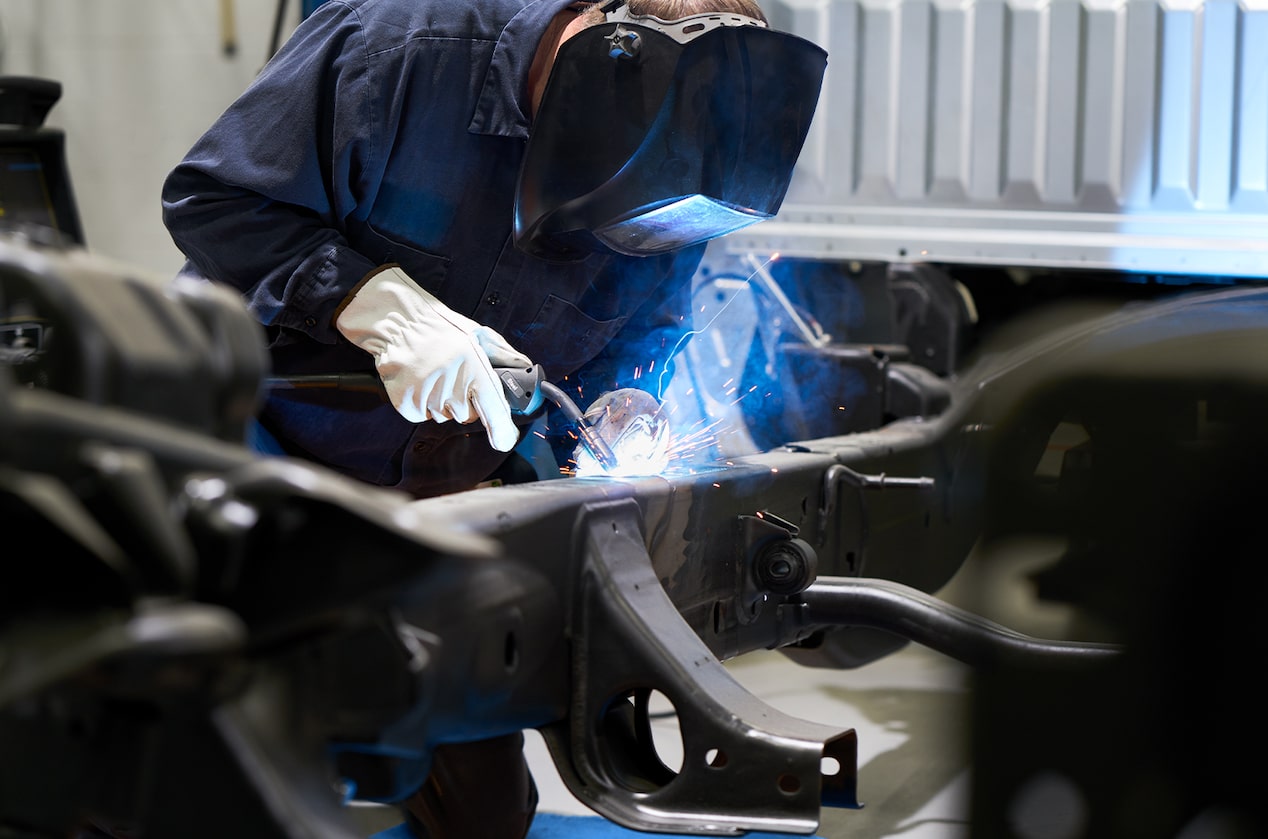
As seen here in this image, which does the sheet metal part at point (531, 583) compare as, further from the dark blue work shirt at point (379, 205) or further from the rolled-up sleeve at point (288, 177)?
the rolled-up sleeve at point (288, 177)

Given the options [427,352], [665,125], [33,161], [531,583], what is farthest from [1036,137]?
[33,161]

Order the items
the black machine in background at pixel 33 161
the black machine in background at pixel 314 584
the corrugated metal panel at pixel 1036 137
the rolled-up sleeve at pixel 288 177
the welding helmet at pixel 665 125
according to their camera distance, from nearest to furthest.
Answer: the black machine in background at pixel 314 584 → the welding helmet at pixel 665 125 → the rolled-up sleeve at pixel 288 177 → the corrugated metal panel at pixel 1036 137 → the black machine in background at pixel 33 161

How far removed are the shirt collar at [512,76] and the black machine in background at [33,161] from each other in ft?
8.79

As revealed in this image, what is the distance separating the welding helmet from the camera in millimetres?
1937

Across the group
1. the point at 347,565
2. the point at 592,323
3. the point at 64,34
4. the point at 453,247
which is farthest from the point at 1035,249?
the point at 64,34

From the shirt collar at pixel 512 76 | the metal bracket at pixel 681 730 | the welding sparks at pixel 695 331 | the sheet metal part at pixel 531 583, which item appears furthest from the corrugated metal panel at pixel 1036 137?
the metal bracket at pixel 681 730

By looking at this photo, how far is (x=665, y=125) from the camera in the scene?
6.38ft

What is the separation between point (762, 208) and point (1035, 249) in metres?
2.13

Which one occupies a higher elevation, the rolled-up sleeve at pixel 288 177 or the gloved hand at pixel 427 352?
the rolled-up sleeve at pixel 288 177

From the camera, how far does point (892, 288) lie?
4039 mm

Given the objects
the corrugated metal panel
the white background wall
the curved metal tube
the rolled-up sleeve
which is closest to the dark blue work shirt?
the rolled-up sleeve

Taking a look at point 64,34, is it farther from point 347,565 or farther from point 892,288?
point 347,565

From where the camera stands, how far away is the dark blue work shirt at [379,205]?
7.16 feet

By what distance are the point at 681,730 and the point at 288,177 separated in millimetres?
1215
